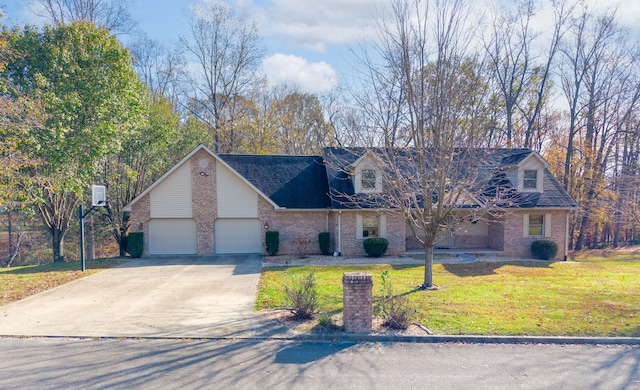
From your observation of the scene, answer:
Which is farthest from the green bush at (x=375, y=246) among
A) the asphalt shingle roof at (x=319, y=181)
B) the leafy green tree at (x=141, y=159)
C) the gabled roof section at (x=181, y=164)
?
the leafy green tree at (x=141, y=159)

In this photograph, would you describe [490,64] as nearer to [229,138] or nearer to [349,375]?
[349,375]

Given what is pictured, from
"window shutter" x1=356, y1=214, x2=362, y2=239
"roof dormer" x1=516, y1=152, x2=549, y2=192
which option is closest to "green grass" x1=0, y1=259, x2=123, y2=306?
"window shutter" x1=356, y1=214, x2=362, y2=239

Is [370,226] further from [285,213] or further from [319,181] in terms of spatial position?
[285,213]

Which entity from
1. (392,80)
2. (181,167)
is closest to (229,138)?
(181,167)

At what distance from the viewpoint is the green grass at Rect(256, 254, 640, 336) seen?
7992 mm

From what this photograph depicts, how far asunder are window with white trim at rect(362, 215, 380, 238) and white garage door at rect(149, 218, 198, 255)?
8889 mm

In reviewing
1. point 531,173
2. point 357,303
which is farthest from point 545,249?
point 357,303

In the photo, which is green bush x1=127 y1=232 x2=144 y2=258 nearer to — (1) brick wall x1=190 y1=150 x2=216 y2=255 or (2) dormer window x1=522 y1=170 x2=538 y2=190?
(1) brick wall x1=190 y1=150 x2=216 y2=255

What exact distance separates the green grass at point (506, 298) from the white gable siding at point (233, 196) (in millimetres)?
→ 5144

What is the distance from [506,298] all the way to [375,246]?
8874 millimetres

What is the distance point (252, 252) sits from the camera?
20.2 metres

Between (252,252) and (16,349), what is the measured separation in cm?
1348

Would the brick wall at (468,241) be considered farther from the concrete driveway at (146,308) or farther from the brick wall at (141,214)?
the brick wall at (141,214)

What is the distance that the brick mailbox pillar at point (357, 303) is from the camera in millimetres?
7453
